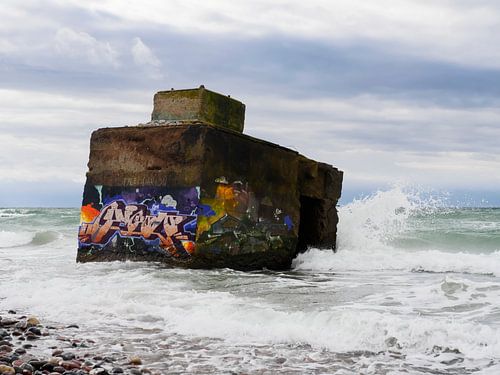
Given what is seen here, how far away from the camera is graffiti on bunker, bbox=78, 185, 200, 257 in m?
7.84

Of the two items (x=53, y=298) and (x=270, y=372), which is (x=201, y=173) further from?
(x=270, y=372)

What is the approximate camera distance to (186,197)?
786 cm

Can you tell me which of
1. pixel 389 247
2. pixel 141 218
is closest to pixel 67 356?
pixel 141 218

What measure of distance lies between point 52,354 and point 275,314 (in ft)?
6.29

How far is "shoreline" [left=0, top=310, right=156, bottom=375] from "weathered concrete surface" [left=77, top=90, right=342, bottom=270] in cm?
299

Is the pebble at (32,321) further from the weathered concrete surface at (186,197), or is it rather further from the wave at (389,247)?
the wave at (389,247)

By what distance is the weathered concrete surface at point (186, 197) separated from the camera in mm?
7867

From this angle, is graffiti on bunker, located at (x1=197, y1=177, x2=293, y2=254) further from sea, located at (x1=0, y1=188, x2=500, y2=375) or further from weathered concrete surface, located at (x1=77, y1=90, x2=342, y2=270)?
sea, located at (x1=0, y1=188, x2=500, y2=375)

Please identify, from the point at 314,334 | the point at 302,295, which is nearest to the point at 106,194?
the point at 302,295

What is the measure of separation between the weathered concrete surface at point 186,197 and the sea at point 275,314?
0.35m

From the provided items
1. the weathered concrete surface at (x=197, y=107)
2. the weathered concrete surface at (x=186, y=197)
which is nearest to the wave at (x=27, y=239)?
the weathered concrete surface at (x=186, y=197)

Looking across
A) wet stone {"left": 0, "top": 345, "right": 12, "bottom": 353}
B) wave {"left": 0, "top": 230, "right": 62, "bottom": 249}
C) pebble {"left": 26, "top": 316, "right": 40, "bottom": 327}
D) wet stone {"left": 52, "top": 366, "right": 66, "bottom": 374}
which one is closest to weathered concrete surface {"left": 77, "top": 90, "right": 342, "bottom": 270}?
pebble {"left": 26, "top": 316, "right": 40, "bottom": 327}

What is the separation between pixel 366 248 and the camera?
40.1 feet

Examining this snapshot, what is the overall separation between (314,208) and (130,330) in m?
6.57
